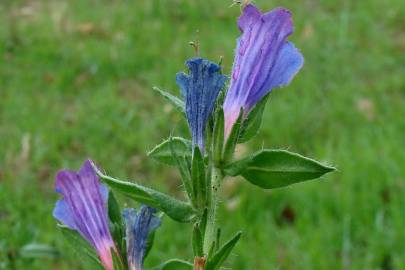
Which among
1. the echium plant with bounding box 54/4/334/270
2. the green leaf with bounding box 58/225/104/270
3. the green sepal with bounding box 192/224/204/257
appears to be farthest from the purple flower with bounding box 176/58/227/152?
the green leaf with bounding box 58/225/104/270

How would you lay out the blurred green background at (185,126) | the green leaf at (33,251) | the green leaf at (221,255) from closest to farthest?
1. the green leaf at (221,255)
2. the green leaf at (33,251)
3. the blurred green background at (185,126)

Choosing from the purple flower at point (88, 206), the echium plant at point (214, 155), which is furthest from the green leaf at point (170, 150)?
the purple flower at point (88, 206)

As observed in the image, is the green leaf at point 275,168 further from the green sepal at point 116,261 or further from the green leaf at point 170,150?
the green sepal at point 116,261

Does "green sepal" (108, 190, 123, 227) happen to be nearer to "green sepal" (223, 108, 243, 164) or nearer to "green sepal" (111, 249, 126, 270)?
"green sepal" (111, 249, 126, 270)

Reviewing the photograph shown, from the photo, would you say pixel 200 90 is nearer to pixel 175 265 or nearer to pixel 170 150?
pixel 170 150

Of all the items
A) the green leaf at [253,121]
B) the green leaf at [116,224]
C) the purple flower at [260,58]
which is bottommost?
the green leaf at [116,224]

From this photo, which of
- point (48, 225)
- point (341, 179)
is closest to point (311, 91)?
point (341, 179)

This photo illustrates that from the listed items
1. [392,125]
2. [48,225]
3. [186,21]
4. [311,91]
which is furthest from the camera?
[186,21]

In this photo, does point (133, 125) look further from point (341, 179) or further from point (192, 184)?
point (192, 184)
